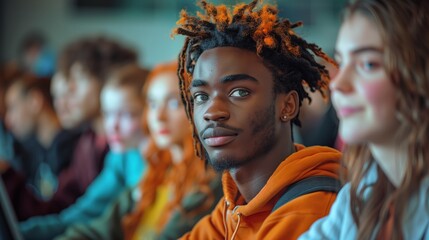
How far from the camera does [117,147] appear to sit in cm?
246

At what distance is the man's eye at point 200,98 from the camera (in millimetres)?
1134

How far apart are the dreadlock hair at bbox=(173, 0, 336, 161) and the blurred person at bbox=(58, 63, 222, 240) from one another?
0.70 m

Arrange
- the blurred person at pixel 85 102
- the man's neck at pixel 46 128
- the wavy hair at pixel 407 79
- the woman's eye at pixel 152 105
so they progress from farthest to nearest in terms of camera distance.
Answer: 1. the man's neck at pixel 46 128
2. the blurred person at pixel 85 102
3. the woman's eye at pixel 152 105
4. the wavy hair at pixel 407 79

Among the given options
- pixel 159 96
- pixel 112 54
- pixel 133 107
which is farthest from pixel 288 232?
pixel 112 54

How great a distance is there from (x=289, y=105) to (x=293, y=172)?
0.11m

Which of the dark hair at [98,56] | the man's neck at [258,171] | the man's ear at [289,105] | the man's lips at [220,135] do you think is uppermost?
the dark hair at [98,56]

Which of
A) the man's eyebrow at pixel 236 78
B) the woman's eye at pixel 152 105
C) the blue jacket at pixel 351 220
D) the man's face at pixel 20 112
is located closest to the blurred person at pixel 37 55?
the man's face at pixel 20 112

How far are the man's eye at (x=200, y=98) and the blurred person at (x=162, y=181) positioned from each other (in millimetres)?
718

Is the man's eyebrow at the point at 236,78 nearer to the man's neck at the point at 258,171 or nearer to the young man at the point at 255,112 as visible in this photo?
the young man at the point at 255,112

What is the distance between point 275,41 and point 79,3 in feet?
19.8

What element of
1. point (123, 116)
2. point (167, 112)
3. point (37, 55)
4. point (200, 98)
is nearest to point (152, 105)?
point (167, 112)

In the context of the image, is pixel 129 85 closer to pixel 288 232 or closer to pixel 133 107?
pixel 133 107

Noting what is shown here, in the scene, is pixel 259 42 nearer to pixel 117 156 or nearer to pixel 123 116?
pixel 123 116

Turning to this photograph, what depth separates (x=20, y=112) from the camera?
3410 millimetres
